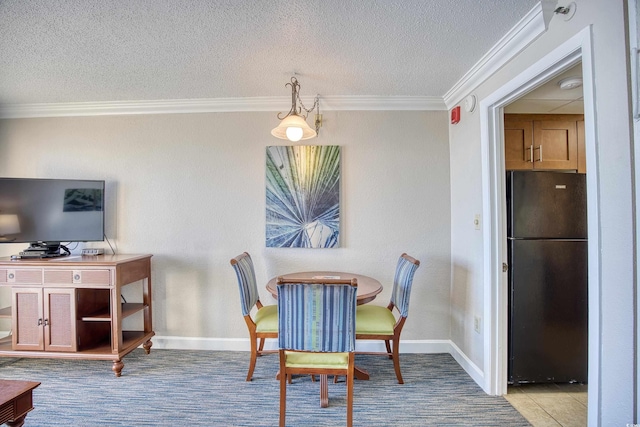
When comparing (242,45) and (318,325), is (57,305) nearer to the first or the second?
(318,325)

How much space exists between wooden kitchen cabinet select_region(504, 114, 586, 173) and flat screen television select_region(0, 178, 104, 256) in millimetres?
3793

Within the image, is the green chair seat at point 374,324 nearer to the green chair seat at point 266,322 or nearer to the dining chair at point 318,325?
the dining chair at point 318,325

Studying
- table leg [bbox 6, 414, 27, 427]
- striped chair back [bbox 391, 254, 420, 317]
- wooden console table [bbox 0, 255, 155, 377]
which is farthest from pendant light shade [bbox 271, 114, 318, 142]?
table leg [bbox 6, 414, 27, 427]

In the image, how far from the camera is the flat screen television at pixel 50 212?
2.43 metres

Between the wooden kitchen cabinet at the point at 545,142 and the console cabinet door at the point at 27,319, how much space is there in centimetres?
415

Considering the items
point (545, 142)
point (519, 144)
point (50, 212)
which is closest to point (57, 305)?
point (50, 212)

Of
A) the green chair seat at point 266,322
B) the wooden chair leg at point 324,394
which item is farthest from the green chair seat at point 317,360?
the green chair seat at point 266,322

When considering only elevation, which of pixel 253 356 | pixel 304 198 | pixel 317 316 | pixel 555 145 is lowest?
pixel 253 356

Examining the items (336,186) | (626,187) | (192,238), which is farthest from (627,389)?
(192,238)

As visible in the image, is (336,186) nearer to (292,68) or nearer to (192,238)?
(292,68)

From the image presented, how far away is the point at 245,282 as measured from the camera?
2123mm

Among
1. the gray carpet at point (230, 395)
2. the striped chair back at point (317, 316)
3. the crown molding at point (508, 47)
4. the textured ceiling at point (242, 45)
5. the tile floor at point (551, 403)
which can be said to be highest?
the textured ceiling at point (242, 45)

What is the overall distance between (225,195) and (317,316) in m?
1.65

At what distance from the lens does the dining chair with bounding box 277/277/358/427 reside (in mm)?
1524
